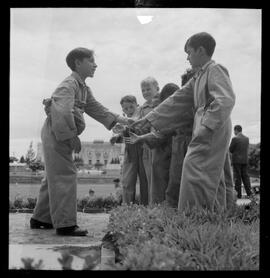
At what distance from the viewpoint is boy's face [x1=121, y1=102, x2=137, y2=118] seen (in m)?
5.15

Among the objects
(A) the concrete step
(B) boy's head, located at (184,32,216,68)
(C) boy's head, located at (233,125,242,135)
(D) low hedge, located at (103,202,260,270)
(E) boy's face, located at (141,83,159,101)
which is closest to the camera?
(D) low hedge, located at (103,202,260,270)

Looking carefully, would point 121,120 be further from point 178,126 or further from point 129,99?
point 178,126

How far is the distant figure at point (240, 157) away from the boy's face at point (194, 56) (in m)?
0.75

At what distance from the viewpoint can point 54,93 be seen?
480 cm

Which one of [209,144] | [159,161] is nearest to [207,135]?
[209,144]

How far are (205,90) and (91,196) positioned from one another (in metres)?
1.53

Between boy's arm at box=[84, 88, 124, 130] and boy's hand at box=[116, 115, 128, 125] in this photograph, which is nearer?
boy's arm at box=[84, 88, 124, 130]

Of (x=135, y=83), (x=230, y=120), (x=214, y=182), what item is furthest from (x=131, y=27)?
(x=214, y=182)

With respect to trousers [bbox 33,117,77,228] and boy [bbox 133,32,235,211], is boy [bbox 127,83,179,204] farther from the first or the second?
trousers [bbox 33,117,77,228]

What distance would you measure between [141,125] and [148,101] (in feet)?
0.94

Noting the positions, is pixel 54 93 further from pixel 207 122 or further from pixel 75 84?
pixel 207 122

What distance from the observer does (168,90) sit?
5.31 metres

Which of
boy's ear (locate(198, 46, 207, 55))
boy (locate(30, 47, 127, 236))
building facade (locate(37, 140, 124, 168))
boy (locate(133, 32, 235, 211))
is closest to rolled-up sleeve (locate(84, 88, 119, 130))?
boy (locate(30, 47, 127, 236))

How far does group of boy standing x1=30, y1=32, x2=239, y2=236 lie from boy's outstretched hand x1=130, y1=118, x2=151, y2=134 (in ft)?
0.11
